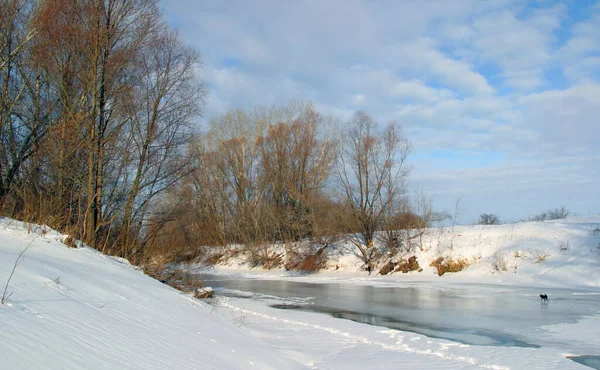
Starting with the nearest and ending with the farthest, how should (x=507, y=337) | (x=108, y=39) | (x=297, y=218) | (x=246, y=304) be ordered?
(x=507, y=337) < (x=108, y=39) < (x=246, y=304) < (x=297, y=218)

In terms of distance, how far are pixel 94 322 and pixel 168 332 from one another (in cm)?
141

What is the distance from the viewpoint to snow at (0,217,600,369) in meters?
4.02

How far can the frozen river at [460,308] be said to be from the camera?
1088 centimetres

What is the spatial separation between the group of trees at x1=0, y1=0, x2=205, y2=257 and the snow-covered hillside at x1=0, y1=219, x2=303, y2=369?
4.08 metres

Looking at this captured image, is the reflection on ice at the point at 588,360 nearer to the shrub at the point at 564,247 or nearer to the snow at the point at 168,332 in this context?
the snow at the point at 168,332

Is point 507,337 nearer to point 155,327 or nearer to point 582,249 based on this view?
point 155,327

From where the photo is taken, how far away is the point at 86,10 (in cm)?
1430

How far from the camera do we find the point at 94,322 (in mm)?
4949

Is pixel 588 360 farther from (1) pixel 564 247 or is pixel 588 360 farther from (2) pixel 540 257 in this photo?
(1) pixel 564 247

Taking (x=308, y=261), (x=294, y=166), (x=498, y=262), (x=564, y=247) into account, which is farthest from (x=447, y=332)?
(x=294, y=166)

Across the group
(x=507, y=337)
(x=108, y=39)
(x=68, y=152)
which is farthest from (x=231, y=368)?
(x=108, y=39)

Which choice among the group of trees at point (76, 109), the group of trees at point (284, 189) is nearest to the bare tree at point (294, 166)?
the group of trees at point (284, 189)

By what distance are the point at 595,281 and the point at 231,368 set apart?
2164cm

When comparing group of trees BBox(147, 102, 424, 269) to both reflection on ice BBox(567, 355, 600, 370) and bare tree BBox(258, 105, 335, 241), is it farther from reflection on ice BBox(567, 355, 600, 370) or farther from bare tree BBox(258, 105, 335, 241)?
reflection on ice BBox(567, 355, 600, 370)
